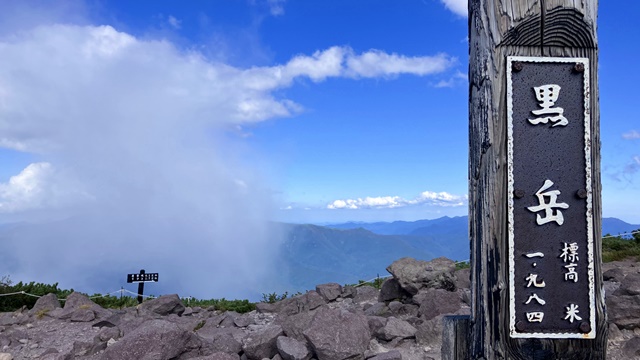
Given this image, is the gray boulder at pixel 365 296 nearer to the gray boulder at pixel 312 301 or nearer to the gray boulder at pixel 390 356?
the gray boulder at pixel 312 301

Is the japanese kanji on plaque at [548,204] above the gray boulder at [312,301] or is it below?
above

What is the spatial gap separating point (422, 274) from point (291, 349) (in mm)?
4255

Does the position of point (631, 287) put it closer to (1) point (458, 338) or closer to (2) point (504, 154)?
(1) point (458, 338)

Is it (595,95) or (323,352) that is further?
(323,352)

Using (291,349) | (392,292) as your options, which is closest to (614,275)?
(392,292)

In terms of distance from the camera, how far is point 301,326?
23.4ft

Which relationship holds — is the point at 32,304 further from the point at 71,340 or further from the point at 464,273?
the point at 464,273

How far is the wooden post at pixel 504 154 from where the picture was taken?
2.82 m

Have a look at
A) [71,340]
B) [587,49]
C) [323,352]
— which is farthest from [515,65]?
[71,340]

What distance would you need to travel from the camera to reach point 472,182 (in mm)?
3006

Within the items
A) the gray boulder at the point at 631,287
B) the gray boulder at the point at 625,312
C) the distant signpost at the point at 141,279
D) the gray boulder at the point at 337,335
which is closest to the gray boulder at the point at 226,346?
the gray boulder at the point at 337,335

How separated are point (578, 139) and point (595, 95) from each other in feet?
0.98

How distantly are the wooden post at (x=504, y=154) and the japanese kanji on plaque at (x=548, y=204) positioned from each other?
0.04 m

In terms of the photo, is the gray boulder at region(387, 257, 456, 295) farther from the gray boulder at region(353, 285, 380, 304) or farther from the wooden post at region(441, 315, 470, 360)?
the wooden post at region(441, 315, 470, 360)
